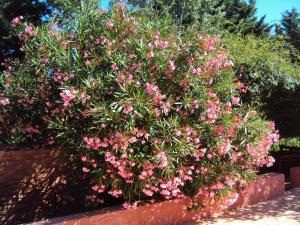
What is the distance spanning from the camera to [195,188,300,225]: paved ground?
23.4 feet

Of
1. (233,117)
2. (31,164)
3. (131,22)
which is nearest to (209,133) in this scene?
(233,117)

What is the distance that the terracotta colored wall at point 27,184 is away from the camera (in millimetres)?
6805

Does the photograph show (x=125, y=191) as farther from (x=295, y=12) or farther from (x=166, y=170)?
(x=295, y=12)

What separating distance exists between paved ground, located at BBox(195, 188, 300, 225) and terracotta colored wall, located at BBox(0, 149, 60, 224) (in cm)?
265

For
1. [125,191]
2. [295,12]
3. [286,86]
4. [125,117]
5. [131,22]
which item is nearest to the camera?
[125,117]

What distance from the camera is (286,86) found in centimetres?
973

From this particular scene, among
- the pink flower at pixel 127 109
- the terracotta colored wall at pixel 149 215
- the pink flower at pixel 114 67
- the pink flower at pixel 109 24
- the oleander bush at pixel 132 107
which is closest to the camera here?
the pink flower at pixel 127 109

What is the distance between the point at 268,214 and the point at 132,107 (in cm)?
383

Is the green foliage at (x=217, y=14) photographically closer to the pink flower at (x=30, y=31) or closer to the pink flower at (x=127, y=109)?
the pink flower at (x=30, y=31)

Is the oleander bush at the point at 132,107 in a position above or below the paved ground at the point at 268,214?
above

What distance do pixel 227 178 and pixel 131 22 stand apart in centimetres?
272

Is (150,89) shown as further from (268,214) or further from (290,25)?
(290,25)

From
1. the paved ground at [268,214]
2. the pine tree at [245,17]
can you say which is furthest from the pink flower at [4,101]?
the pine tree at [245,17]

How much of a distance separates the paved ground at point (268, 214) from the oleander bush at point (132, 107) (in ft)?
2.13
